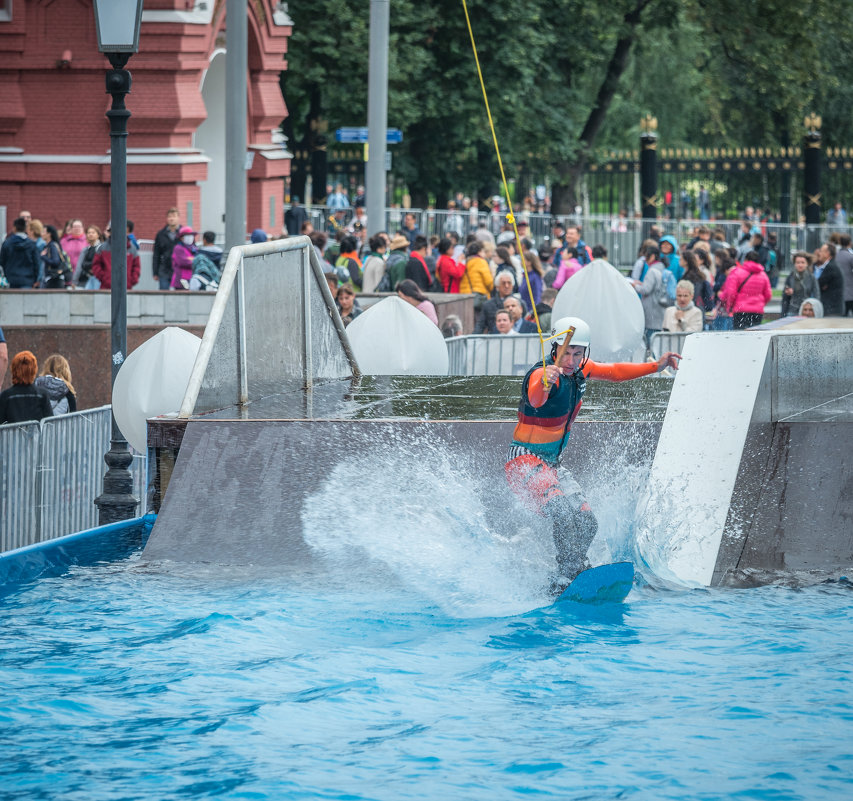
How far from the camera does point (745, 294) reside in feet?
63.4

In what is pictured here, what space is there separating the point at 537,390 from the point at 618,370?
694 millimetres

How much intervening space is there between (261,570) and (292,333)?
3577 mm

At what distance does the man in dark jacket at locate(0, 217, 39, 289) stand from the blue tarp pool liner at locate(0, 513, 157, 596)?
10428mm

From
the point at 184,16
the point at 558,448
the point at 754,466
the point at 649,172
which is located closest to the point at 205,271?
the point at 184,16

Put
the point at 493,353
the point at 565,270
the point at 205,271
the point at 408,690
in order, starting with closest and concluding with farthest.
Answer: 1. the point at 408,690
2. the point at 493,353
3. the point at 205,271
4. the point at 565,270

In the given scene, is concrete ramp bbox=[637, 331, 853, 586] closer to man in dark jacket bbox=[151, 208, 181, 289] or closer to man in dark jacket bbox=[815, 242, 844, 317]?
man in dark jacket bbox=[815, 242, 844, 317]

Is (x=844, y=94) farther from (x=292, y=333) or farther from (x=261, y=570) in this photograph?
(x=261, y=570)

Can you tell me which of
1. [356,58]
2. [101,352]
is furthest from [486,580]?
[356,58]

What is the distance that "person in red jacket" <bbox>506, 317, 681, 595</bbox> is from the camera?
9.17 metres

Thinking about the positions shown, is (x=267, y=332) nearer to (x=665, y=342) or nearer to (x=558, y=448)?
(x=558, y=448)

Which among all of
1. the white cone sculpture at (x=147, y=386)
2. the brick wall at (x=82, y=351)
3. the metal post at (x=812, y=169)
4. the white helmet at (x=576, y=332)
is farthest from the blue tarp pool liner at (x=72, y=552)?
the metal post at (x=812, y=169)

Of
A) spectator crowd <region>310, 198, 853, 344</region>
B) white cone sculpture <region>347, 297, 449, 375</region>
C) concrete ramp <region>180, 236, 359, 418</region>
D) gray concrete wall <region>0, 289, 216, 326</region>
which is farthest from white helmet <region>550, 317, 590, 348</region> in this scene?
gray concrete wall <region>0, 289, 216, 326</region>

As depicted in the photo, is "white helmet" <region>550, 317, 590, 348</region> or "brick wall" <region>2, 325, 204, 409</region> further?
"brick wall" <region>2, 325, 204, 409</region>

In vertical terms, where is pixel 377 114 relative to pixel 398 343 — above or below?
above
